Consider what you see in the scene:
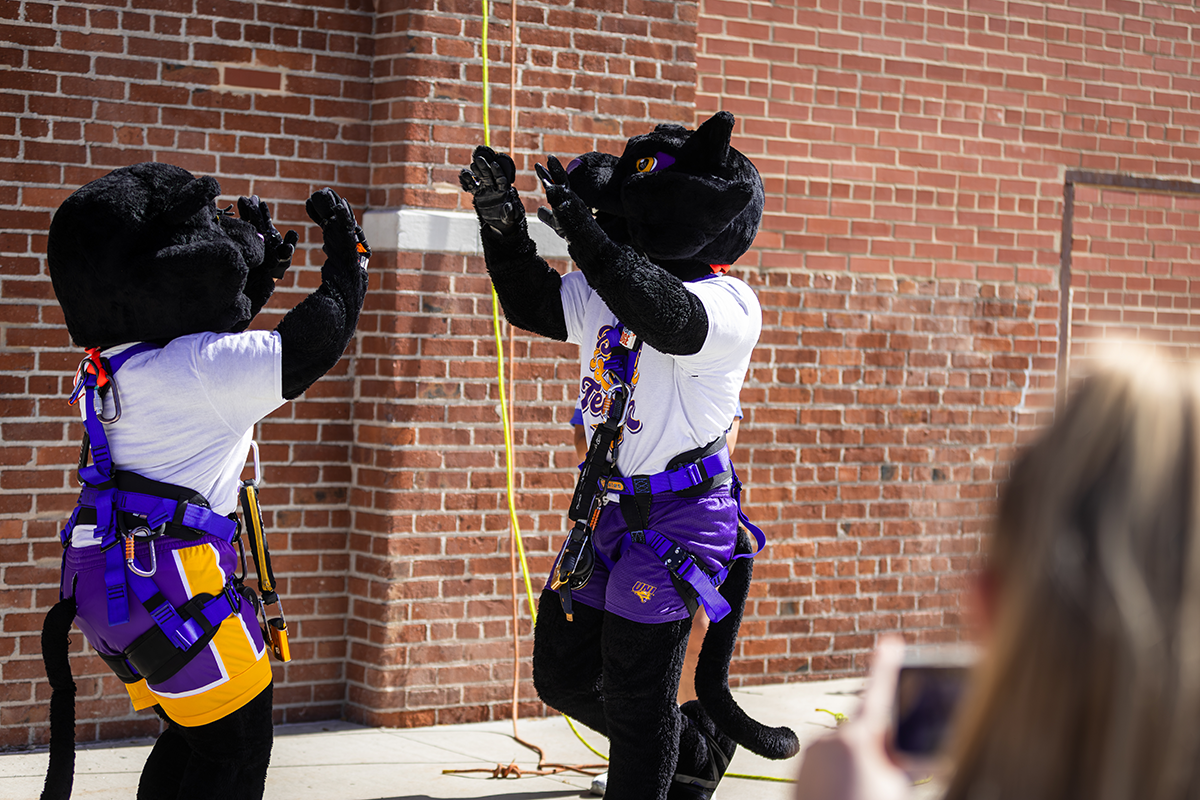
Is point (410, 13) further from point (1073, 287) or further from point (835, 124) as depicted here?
point (1073, 287)

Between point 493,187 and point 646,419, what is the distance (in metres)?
0.75

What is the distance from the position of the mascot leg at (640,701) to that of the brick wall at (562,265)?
5.81ft

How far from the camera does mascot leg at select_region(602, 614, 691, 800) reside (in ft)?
11.3

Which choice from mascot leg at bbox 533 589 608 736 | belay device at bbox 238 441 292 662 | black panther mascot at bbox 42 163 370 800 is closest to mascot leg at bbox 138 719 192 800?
black panther mascot at bbox 42 163 370 800

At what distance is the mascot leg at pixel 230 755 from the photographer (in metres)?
2.98

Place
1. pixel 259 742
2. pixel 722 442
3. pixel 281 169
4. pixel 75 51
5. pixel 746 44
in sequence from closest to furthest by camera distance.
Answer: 1. pixel 259 742
2. pixel 722 442
3. pixel 75 51
4. pixel 281 169
5. pixel 746 44

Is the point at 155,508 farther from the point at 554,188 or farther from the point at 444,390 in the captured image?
the point at 444,390

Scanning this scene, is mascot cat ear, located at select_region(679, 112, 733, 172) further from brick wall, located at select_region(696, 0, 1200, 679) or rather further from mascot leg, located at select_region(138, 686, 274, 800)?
brick wall, located at select_region(696, 0, 1200, 679)

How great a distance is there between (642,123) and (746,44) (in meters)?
0.77

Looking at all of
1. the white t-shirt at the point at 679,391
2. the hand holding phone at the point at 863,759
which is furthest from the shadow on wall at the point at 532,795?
the hand holding phone at the point at 863,759

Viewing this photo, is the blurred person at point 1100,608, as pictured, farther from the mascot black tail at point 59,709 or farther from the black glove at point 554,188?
the mascot black tail at point 59,709

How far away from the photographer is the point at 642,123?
5453 millimetres

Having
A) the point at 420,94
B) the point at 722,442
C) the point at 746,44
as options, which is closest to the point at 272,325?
the point at 420,94

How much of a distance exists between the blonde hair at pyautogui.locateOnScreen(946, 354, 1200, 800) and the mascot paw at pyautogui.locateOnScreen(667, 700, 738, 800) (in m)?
2.76
